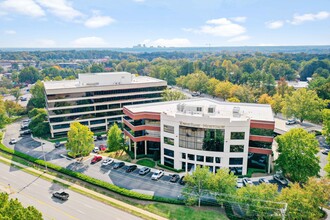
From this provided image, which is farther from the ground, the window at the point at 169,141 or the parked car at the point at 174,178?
the window at the point at 169,141

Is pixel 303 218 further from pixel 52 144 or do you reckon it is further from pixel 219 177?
pixel 52 144

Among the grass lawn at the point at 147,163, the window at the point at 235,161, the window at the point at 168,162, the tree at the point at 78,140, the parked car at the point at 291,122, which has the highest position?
the tree at the point at 78,140

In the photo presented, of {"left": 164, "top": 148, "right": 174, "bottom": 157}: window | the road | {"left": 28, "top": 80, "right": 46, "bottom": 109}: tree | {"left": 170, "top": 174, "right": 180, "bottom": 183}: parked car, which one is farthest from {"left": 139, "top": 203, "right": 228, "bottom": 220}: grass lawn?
{"left": 28, "top": 80, "right": 46, "bottom": 109}: tree

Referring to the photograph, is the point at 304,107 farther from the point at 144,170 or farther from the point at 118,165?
the point at 118,165

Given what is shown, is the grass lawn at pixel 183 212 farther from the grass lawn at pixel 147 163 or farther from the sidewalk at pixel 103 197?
the grass lawn at pixel 147 163

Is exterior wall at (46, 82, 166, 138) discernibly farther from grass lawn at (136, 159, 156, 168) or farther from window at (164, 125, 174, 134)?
window at (164, 125, 174, 134)

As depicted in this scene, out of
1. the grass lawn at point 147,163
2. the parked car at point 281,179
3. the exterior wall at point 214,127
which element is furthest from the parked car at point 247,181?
the grass lawn at point 147,163

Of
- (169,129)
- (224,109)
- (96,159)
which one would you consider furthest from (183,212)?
(224,109)

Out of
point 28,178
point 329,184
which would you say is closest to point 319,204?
point 329,184
